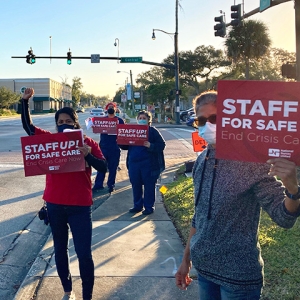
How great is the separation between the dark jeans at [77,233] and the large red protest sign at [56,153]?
33 cm

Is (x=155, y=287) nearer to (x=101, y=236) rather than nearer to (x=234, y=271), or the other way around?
(x=101, y=236)

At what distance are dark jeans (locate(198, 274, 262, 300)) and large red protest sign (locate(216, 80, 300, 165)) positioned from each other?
72 centimetres

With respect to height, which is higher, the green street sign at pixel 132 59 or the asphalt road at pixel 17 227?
the green street sign at pixel 132 59

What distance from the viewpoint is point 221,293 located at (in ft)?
7.20

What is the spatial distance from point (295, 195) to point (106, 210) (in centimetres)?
545

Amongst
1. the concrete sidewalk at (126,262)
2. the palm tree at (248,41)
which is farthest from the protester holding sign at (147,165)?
the palm tree at (248,41)

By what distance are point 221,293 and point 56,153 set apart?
1.90 m

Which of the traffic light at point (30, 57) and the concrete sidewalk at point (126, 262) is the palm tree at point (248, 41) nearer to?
the traffic light at point (30, 57)

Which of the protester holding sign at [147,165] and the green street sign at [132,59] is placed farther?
the green street sign at [132,59]

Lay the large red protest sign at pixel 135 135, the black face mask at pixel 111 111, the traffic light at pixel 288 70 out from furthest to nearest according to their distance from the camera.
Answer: the traffic light at pixel 288 70 → the black face mask at pixel 111 111 → the large red protest sign at pixel 135 135

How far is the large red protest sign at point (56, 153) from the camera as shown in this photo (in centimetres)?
342

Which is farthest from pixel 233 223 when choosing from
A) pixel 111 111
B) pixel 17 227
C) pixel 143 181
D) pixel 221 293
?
pixel 111 111

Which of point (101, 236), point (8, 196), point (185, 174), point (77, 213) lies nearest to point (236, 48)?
point (185, 174)

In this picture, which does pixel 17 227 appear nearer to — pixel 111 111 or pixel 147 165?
pixel 147 165
